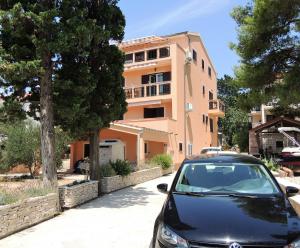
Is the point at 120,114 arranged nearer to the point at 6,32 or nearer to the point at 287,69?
the point at 6,32

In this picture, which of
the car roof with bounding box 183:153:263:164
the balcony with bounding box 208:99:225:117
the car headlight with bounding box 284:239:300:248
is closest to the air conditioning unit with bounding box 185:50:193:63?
the balcony with bounding box 208:99:225:117

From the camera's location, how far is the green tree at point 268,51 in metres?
16.5

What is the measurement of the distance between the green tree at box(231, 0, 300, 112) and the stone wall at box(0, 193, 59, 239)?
9807mm

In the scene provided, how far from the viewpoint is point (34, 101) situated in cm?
Result: 1520

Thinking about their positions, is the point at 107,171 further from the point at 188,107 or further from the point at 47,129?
the point at 188,107

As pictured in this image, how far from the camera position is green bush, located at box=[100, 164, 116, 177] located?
720 inches

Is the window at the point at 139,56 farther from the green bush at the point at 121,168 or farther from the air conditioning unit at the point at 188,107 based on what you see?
the green bush at the point at 121,168

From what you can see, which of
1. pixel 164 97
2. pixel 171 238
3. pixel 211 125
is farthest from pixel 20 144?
pixel 211 125

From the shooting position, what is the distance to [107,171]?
1861 cm

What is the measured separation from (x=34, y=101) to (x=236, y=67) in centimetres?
1031

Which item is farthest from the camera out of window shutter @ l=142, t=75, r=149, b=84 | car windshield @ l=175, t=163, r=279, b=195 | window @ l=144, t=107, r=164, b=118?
window shutter @ l=142, t=75, r=149, b=84

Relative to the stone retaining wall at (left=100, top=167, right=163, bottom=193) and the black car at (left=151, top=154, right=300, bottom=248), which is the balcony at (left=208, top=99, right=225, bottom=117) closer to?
the stone retaining wall at (left=100, top=167, right=163, bottom=193)

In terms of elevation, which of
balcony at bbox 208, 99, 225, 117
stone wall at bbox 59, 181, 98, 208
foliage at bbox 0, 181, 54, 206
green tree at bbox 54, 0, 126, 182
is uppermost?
balcony at bbox 208, 99, 225, 117

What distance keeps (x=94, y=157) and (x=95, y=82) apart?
12.2 ft
